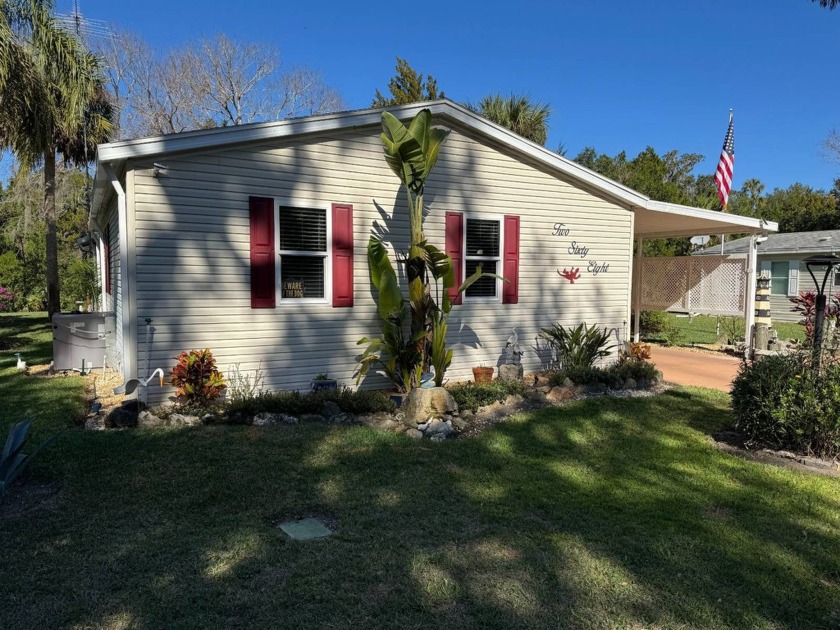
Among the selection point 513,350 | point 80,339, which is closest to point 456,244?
point 513,350

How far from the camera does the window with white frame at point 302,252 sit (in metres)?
7.09

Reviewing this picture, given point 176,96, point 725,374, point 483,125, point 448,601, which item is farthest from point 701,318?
point 176,96

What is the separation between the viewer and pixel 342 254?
7324 mm

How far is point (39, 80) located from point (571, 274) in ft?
36.6

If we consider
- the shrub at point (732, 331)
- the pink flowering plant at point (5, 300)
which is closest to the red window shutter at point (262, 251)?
the shrub at point (732, 331)

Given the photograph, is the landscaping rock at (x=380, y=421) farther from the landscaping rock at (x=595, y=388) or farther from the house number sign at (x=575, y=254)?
the house number sign at (x=575, y=254)

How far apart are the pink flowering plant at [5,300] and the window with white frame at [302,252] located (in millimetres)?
16807

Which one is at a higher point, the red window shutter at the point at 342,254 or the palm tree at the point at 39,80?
the palm tree at the point at 39,80

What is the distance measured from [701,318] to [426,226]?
1728 cm

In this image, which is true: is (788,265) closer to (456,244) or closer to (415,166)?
(456,244)

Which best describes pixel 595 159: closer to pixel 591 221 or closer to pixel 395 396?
pixel 591 221

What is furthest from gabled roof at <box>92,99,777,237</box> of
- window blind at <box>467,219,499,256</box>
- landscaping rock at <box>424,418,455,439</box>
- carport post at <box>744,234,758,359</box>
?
landscaping rock at <box>424,418,455,439</box>

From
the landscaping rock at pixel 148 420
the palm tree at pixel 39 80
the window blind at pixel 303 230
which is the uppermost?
the palm tree at pixel 39 80

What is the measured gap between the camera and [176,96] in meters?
24.3
